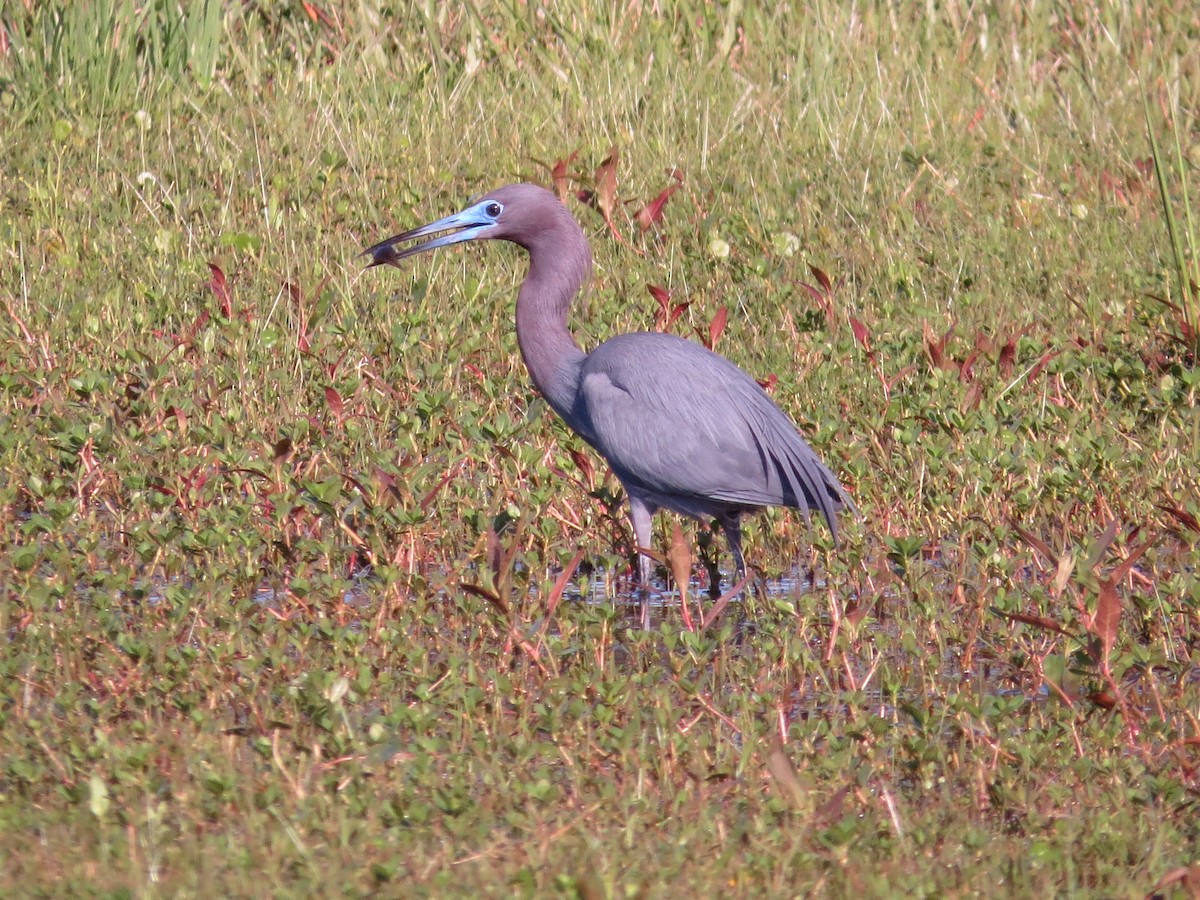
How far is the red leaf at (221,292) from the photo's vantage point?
6290 millimetres

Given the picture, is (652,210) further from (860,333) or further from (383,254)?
(383,254)

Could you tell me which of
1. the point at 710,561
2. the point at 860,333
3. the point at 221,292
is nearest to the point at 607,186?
the point at 860,333

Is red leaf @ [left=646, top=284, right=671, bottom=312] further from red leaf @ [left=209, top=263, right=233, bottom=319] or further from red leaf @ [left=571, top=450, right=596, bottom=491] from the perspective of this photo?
red leaf @ [left=209, top=263, right=233, bottom=319]

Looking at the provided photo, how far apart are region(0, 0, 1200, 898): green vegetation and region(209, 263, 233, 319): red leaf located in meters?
0.06

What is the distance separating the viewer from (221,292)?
20.8 feet

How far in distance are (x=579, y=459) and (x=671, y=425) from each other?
0.55 metres

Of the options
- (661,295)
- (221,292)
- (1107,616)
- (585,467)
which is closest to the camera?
(1107,616)

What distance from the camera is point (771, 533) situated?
540cm

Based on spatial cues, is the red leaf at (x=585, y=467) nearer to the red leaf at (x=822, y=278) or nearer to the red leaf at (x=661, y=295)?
the red leaf at (x=661, y=295)

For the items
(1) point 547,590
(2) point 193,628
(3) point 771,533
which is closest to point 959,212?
(3) point 771,533

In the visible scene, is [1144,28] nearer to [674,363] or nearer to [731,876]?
[674,363]

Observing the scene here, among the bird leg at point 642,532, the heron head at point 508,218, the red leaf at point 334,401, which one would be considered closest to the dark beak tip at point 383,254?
the heron head at point 508,218

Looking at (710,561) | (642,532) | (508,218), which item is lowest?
(710,561)

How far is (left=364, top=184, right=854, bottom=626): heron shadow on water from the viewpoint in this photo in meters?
4.92
